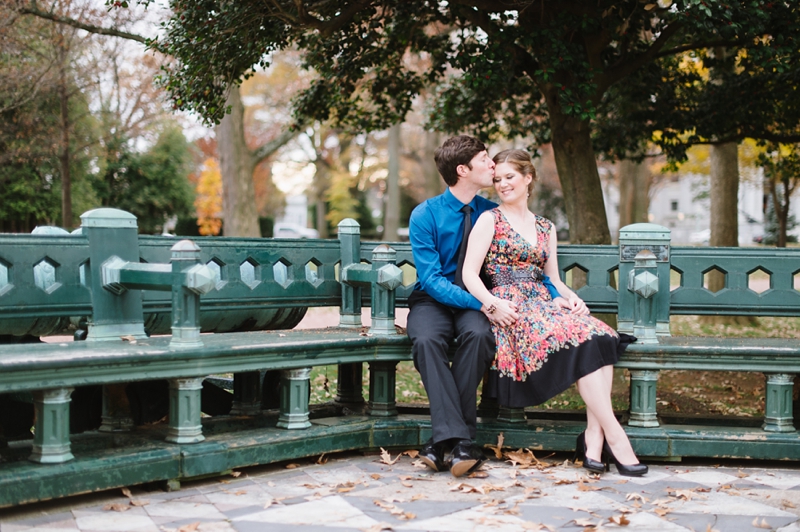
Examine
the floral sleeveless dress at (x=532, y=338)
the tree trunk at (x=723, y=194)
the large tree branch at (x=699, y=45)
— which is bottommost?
the floral sleeveless dress at (x=532, y=338)

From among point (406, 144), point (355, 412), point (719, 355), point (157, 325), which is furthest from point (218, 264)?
point (406, 144)

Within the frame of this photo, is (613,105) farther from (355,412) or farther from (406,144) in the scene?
(406,144)

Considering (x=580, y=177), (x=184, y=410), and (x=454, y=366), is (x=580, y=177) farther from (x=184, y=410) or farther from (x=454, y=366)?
(x=184, y=410)

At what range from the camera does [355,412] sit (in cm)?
530

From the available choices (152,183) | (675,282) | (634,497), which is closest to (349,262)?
(634,497)

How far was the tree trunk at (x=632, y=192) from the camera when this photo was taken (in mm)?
19066

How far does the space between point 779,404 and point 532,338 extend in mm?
1547

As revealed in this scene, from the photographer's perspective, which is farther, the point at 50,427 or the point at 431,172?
the point at 431,172

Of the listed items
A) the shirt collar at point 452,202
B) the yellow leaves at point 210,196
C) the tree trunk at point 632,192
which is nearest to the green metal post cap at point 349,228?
the shirt collar at point 452,202

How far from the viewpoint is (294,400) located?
4.62 metres

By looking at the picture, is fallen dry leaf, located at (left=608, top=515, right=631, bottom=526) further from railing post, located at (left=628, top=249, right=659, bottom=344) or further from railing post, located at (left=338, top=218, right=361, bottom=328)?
railing post, located at (left=338, top=218, right=361, bottom=328)

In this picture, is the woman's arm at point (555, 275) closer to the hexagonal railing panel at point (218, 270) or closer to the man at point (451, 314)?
the man at point (451, 314)

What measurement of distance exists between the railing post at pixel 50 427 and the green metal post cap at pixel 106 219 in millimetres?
975

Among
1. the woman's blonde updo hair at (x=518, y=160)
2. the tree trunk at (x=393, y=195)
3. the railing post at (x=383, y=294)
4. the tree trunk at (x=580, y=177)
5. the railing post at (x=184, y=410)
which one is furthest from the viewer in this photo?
the tree trunk at (x=393, y=195)
